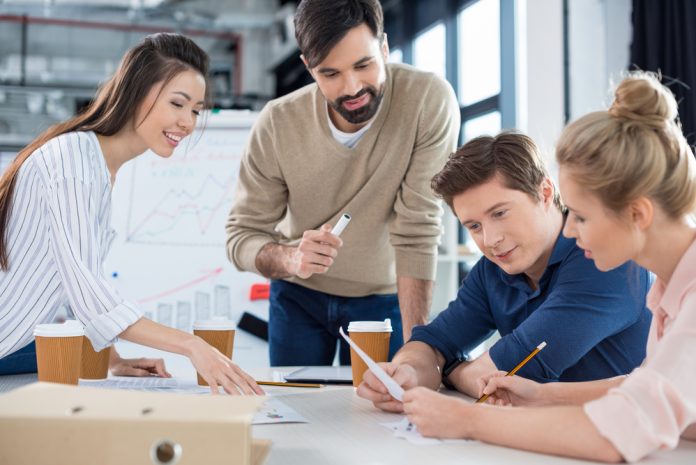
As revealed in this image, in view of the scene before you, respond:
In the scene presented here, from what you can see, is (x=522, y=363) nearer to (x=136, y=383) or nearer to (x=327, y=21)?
(x=136, y=383)

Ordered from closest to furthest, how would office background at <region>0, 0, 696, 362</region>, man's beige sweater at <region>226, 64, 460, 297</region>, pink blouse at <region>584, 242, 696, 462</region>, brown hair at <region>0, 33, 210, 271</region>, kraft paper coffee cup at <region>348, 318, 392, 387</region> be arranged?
pink blouse at <region>584, 242, 696, 462</region>
kraft paper coffee cup at <region>348, 318, 392, 387</region>
brown hair at <region>0, 33, 210, 271</region>
man's beige sweater at <region>226, 64, 460, 297</region>
office background at <region>0, 0, 696, 362</region>

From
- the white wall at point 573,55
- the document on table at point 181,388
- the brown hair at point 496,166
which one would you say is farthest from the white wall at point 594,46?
the document on table at point 181,388

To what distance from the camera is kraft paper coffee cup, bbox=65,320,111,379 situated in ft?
5.21

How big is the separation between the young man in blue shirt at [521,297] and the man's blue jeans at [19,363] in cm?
83

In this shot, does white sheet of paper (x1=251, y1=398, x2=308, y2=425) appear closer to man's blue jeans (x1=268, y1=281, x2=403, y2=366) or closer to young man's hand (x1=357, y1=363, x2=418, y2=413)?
young man's hand (x1=357, y1=363, x2=418, y2=413)

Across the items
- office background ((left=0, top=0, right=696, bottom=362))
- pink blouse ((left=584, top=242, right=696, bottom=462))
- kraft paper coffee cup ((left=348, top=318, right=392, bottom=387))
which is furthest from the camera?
office background ((left=0, top=0, right=696, bottom=362))

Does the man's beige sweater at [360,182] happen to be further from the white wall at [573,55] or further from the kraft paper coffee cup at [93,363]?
the white wall at [573,55]

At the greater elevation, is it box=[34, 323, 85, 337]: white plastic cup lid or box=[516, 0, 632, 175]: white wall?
box=[516, 0, 632, 175]: white wall

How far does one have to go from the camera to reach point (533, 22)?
4.11 meters

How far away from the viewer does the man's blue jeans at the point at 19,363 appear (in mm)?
1677

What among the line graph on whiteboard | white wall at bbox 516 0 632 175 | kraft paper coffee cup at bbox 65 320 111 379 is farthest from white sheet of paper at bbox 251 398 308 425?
white wall at bbox 516 0 632 175

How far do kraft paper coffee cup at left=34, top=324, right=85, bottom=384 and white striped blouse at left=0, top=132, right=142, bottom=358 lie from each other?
0.06m

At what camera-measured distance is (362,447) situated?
1024 millimetres

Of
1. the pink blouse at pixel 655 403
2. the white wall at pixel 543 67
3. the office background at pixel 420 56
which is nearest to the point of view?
the pink blouse at pixel 655 403
